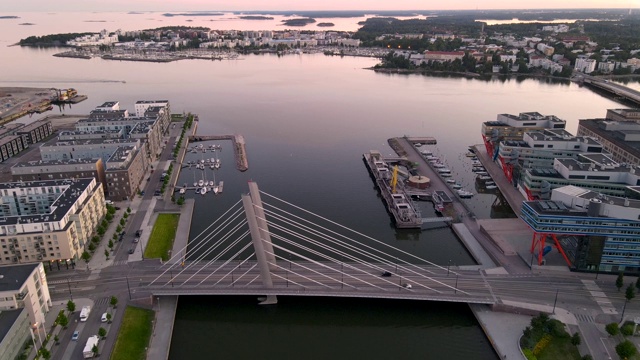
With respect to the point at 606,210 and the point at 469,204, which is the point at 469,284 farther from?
the point at 469,204

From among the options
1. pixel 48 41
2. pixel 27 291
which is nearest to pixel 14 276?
pixel 27 291

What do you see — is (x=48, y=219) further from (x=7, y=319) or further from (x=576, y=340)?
(x=576, y=340)

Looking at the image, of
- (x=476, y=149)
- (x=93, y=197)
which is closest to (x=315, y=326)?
(x=93, y=197)

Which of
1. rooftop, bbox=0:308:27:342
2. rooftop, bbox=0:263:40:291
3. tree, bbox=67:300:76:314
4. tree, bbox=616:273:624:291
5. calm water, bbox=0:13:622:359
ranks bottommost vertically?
calm water, bbox=0:13:622:359

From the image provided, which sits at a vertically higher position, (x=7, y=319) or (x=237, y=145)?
(x=7, y=319)

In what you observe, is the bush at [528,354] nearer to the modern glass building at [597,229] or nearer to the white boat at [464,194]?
the modern glass building at [597,229]

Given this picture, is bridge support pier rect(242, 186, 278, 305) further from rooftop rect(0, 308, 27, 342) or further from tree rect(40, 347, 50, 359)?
rooftop rect(0, 308, 27, 342)

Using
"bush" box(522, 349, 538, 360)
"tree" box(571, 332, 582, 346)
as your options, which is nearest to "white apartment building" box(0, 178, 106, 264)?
"bush" box(522, 349, 538, 360)
